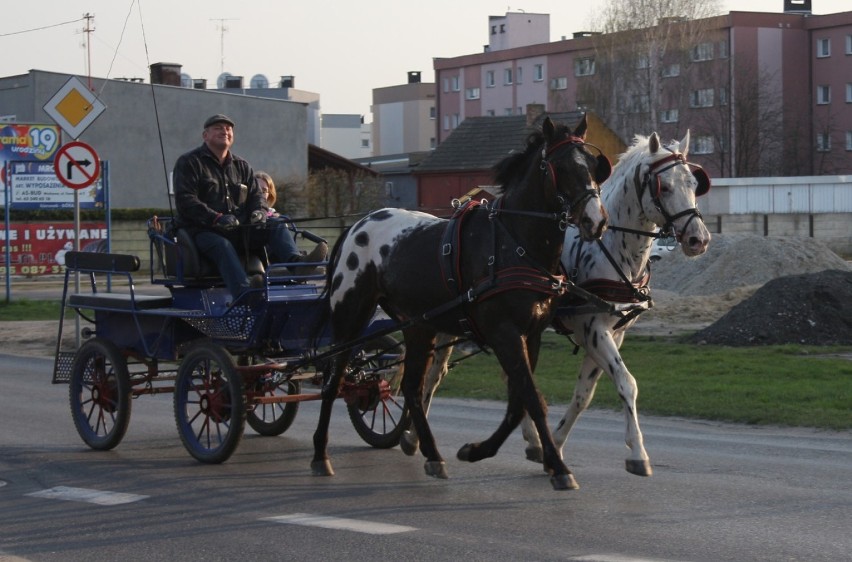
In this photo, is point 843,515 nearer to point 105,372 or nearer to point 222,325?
point 222,325

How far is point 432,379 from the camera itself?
9961 mm

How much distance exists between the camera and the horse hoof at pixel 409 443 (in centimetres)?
963

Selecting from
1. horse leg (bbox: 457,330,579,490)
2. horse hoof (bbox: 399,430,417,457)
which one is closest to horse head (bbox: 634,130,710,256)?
horse leg (bbox: 457,330,579,490)

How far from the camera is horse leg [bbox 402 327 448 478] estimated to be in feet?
29.0

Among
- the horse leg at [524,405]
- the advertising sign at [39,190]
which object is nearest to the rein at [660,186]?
the horse leg at [524,405]

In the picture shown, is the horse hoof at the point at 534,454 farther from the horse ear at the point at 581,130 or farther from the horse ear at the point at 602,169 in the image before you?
the horse ear at the point at 581,130

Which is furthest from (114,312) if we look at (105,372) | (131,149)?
(131,149)

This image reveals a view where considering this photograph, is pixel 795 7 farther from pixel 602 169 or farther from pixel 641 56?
pixel 602 169

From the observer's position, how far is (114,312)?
10812 millimetres

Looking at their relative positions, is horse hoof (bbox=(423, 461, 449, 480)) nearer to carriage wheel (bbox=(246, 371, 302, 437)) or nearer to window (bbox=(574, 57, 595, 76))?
carriage wheel (bbox=(246, 371, 302, 437))

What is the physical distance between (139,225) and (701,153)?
132 ft

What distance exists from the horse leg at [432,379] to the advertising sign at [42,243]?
30230mm

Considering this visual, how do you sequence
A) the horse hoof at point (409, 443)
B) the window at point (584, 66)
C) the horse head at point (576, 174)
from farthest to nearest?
the window at point (584, 66) → the horse hoof at point (409, 443) → the horse head at point (576, 174)

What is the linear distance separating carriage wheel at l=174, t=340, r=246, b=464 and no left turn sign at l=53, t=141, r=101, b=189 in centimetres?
902
